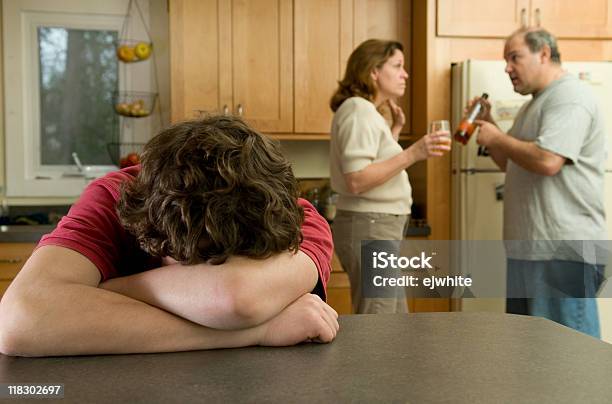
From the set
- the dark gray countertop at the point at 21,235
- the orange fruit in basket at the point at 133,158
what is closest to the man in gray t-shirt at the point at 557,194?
the orange fruit in basket at the point at 133,158

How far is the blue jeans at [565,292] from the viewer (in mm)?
2467

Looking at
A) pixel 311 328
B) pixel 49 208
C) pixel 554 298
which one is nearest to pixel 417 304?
pixel 554 298

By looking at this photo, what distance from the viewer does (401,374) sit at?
74 centimetres

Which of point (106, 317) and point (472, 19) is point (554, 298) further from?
point (106, 317)

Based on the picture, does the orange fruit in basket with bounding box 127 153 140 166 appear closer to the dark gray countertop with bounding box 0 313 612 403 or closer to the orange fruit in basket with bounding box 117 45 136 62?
the orange fruit in basket with bounding box 117 45 136 62

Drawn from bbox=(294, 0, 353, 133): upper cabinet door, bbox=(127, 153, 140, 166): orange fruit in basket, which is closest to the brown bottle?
bbox=(294, 0, 353, 133): upper cabinet door

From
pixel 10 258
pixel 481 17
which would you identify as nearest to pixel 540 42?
pixel 481 17

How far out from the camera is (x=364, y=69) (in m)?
2.56

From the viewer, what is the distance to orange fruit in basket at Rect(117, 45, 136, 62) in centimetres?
340

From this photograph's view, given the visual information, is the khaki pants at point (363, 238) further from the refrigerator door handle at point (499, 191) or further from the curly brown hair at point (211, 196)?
the curly brown hair at point (211, 196)

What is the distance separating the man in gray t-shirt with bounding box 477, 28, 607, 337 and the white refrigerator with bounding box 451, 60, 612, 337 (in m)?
0.48

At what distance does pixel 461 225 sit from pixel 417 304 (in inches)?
17.5

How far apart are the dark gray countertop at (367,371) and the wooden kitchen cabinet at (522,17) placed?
250 centimetres

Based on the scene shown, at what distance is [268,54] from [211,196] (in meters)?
2.64
